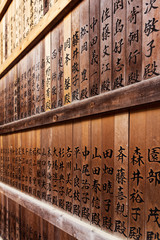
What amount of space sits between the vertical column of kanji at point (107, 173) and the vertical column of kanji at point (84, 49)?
350 mm

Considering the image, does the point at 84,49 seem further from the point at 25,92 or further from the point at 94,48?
the point at 25,92

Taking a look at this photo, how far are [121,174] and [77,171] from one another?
54cm

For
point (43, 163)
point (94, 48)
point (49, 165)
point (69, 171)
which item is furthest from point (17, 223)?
point (94, 48)

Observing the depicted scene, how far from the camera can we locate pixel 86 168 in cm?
184

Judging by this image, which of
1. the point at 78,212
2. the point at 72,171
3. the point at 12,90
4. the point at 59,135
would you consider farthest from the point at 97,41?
the point at 12,90

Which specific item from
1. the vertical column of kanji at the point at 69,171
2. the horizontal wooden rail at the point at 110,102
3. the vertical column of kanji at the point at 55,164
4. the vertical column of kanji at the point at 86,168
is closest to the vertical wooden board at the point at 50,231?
the vertical column of kanji at the point at 55,164

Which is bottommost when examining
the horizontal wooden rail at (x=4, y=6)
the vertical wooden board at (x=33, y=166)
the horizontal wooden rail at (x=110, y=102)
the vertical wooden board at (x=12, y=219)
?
the vertical wooden board at (x=12, y=219)

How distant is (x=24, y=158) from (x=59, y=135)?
105 centimetres

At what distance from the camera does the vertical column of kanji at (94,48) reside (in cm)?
172

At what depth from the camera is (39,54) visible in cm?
264

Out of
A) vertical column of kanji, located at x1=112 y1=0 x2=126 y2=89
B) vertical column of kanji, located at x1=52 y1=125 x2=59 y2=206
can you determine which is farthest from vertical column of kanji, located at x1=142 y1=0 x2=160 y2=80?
vertical column of kanji, located at x1=52 y1=125 x2=59 y2=206

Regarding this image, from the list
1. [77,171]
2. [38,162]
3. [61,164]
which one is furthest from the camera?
[38,162]

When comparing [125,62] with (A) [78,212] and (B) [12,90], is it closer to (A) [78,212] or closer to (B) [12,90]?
(A) [78,212]

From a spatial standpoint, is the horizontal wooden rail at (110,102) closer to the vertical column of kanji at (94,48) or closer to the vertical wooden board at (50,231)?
the vertical column of kanji at (94,48)
